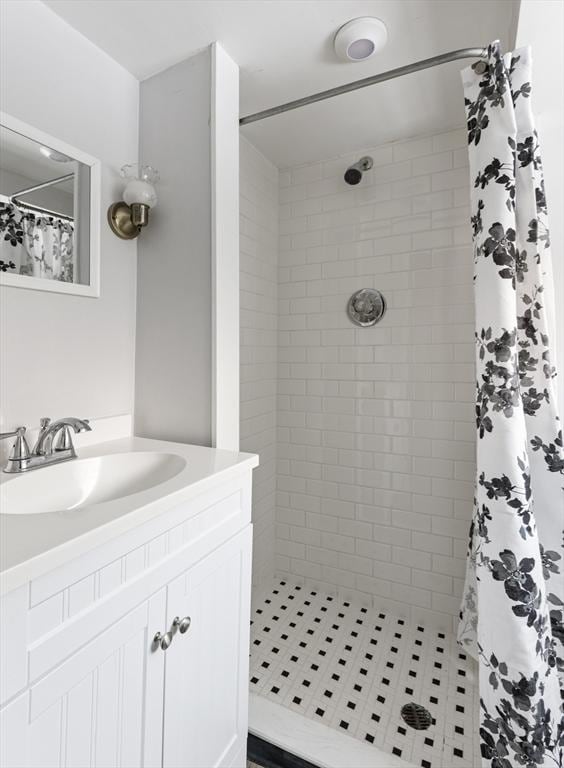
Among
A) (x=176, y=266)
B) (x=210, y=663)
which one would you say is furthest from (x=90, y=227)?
(x=210, y=663)

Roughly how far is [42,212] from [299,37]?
1.04 meters

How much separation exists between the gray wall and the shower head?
91 cm

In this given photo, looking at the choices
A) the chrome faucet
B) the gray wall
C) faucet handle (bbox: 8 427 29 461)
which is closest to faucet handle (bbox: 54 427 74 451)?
the chrome faucet

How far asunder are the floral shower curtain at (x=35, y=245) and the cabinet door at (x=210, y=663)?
96cm

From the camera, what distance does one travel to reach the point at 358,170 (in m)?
2.06

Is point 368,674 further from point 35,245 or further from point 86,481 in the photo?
point 35,245

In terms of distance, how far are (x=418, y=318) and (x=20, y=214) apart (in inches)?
67.8

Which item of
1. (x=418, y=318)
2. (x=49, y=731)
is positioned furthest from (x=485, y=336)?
(x=49, y=731)

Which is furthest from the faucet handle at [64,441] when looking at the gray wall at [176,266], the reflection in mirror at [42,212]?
the reflection in mirror at [42,212]

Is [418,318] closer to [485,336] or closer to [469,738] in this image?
[485,336]

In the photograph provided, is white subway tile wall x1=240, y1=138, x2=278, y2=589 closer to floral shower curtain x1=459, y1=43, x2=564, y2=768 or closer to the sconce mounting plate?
the sconce mounting plate

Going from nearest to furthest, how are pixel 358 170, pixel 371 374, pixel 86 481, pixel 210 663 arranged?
pixel 210 663 → pixel 86 481 → pixel 358 170 → pixel 371 374

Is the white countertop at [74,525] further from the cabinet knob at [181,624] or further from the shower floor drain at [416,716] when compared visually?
the shower floor drain at [416,716]

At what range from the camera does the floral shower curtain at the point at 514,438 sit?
3.56 feet
